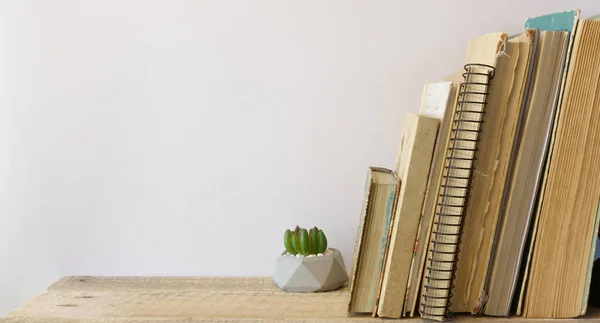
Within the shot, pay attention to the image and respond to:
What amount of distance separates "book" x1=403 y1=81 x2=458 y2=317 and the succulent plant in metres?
0.20

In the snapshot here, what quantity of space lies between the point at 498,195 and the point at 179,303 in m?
0.48

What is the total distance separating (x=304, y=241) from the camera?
110 cm

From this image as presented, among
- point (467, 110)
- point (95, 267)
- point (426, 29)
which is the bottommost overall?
point (95, 267)

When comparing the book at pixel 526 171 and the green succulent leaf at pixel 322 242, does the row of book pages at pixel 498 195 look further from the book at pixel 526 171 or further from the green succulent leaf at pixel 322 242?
the green succulent leaf at pixel 322 242

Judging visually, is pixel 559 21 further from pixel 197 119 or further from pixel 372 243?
pixel 197 119

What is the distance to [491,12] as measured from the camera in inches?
46.4

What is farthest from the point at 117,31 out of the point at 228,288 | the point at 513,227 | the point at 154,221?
the point at 513,227

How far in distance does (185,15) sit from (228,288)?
1.49 ft

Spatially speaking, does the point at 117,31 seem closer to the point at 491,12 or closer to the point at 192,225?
the point at 192,225

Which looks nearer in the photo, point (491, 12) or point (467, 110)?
point (467, 110)

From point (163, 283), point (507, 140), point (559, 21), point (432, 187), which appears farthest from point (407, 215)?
point (163, 283)

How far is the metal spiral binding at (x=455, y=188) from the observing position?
36.0 inches

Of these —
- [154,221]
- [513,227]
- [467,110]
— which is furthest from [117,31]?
[513,227]

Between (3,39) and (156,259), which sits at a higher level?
(3,39)
